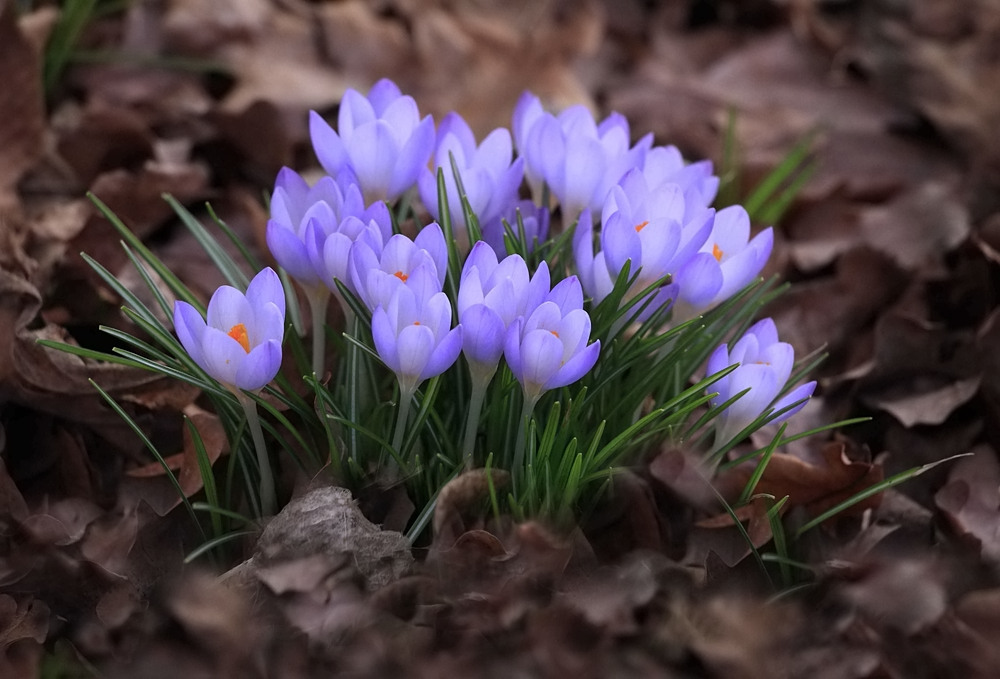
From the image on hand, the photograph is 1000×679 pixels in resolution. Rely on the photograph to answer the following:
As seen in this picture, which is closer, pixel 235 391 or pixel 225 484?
pixel 235 391

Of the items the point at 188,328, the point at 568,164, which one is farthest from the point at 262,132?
the point at 188,328

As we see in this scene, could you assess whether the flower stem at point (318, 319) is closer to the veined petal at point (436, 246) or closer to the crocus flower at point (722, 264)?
the veined petal at point (436, 246)

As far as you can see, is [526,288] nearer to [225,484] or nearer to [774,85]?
[225,484]

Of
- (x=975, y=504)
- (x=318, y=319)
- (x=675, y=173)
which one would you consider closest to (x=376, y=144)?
(x=318, y=319)

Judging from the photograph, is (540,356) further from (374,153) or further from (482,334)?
(374,153)

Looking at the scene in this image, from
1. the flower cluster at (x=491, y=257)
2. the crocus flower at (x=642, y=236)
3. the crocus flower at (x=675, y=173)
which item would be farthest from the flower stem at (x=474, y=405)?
the crocus flower at (x=675, y=173)

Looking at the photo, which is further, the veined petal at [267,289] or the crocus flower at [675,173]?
the crocus flower at [675,173]
